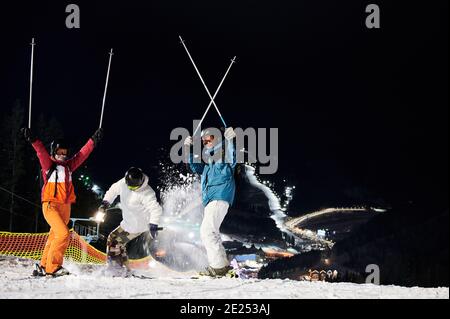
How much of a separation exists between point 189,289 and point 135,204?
2.31 m

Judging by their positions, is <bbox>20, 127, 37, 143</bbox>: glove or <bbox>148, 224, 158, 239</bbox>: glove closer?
<bbox>20, 127, 37, 143</bbox>: glove

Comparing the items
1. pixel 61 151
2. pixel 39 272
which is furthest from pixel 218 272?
pixel 61 151

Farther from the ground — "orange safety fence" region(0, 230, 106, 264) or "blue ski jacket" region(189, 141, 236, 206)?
"blue ski jacket" region(189, 141, 236, 206)

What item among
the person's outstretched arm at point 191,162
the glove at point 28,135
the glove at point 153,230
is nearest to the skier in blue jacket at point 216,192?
the person's outstretched arm at point 191,162

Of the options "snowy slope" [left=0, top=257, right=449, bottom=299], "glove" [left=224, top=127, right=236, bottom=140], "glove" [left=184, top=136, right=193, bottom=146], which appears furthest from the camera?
"glove" [left=184, top=136, right=193, bottom=146]

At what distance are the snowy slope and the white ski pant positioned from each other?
429 millimetres

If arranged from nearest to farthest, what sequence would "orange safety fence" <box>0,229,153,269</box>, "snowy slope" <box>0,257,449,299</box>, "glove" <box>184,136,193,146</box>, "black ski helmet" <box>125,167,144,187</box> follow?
"snowy slope" <box>0,257,449,299</box> < "black ski helmet" <box>125,167,144,187</box> < "glove" <box>184,136,193,146</box> < "orange safety fence" <box>0,229,153,269</box>

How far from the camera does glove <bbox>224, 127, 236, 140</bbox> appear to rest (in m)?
6.91

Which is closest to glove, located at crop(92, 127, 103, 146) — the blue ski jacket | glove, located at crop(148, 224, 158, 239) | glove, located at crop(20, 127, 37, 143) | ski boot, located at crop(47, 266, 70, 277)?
glove, located at crop(20, 127, 37, 143)

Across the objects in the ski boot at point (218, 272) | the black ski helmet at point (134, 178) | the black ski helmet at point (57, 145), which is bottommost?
the ski boot at point (218, 272)

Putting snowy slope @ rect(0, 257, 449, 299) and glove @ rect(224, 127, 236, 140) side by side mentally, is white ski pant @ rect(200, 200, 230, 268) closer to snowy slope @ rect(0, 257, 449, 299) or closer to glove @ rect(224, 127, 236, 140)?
snowy slope @ rect(0, 257, 449, 299)

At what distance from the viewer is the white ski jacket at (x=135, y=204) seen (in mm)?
7348

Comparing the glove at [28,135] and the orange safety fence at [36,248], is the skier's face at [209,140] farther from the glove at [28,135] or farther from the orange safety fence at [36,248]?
the orange safety fence at [36,248]

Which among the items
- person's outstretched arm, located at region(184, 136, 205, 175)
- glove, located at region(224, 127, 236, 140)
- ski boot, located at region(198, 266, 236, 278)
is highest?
glove, located at region(224, 127, 236, 140)
